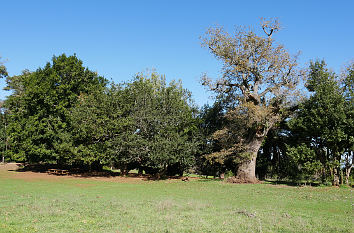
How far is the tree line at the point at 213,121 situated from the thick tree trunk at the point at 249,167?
87 millimetres

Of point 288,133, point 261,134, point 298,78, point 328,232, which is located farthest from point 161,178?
point 328,232

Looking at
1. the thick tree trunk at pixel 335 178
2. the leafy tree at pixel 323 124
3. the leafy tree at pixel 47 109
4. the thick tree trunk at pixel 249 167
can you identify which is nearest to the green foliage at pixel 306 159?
the leafy tree at pixel 323 124

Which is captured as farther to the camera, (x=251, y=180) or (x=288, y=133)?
(x=288, y=133)

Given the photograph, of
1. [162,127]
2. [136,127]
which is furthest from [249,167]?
[136,127]

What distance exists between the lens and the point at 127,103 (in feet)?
93.4

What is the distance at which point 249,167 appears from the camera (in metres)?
25.2

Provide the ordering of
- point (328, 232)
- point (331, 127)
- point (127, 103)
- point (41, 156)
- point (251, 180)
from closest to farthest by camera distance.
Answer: point (328, 232) → point (331, 127) → point (251, 180) → point (127, 103) → point (41, 156)

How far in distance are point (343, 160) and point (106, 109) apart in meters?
20.7

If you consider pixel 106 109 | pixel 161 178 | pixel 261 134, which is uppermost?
pixel 106 109

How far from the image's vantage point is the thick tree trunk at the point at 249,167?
24891 millimetres

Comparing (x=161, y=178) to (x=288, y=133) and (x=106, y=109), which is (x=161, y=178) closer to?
(x=106, y=109)

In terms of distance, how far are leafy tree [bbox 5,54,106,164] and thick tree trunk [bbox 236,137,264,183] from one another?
16934 millimetres

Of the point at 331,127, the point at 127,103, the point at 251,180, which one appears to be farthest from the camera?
the point at 127,103

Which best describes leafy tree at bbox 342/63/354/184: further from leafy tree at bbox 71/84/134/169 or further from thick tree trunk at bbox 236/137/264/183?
leafy tree at bbox 71/84/134/169
